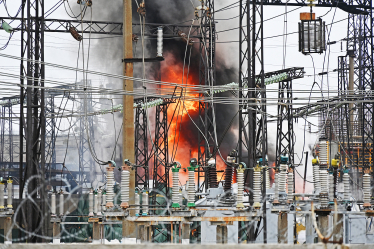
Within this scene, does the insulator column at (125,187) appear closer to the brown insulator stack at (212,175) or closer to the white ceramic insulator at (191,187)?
the white ceramic insulator at (191,187)

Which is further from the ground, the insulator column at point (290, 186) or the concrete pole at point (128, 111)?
the concrete pole at point (128, 111)

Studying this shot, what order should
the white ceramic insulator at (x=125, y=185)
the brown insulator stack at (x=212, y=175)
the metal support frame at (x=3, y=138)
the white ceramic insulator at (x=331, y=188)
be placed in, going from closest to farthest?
the white ceramic insulator at (x=125, y=185)
the white ceramic insulator at (x=331, y=188)
the brown insulator stack at (x=212, y=175)
the metal support frame at (x=3, y=138)

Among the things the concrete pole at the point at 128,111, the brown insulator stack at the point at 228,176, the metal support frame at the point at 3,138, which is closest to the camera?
the concrete pole at the point at 128,111

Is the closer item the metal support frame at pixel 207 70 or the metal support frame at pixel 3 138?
the metal support frame at pixel 207 70

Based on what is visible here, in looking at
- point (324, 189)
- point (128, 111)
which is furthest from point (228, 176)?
point (128, 111)

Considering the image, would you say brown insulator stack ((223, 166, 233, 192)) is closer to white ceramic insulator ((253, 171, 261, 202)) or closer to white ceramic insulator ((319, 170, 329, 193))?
white ceramic insulator ((253, 171, 261, 202))

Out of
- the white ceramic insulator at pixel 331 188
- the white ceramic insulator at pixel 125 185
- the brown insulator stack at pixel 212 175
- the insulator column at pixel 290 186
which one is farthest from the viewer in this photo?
the brown insulator stack at pixel 212 175

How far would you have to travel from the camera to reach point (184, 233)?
582 inches

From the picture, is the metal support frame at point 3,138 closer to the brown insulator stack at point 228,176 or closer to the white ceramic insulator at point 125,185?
the brown insulator stack at point 228,176

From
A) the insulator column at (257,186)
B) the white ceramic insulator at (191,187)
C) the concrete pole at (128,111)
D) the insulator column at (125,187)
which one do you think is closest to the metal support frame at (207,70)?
the insulator column at (257,186)

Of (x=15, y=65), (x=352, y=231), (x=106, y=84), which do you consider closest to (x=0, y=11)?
(x=15, y=65)

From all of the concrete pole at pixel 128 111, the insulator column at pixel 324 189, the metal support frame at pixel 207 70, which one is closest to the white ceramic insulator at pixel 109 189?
the concrete pole at pixel 128 111

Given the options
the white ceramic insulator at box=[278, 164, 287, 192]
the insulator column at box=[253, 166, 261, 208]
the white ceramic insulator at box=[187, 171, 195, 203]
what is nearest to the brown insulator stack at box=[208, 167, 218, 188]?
the white ceramic insulator at box=[278, 164, 287, 192]

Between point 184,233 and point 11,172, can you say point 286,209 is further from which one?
point 11,172
